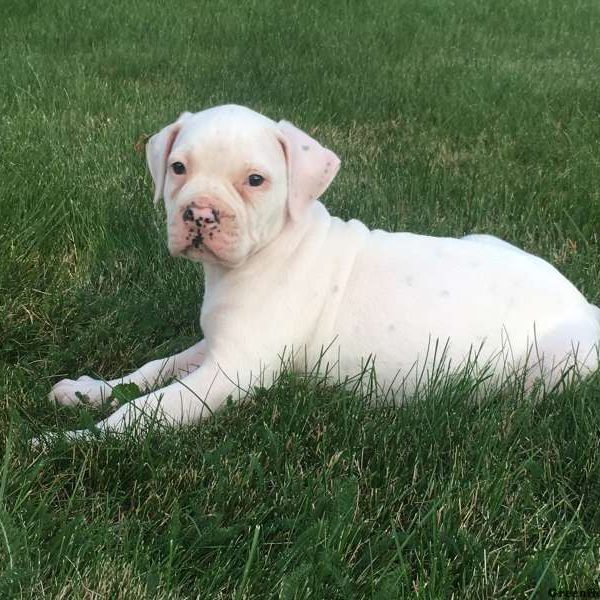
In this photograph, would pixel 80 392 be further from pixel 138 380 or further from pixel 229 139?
pixel 229 139

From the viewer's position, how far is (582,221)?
4879 mm

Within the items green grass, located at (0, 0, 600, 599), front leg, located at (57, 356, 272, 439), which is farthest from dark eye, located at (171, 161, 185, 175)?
→ green grass, located at (0, 0, 600, 599)

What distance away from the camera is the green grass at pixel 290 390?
214 cm

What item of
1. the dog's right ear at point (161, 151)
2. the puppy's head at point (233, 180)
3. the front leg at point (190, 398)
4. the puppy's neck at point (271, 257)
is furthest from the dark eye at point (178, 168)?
the front leg at point (190, 398)

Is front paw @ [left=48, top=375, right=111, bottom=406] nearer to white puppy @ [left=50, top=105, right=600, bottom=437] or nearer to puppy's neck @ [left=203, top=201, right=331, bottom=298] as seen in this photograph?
white puppy @ [left=50, top=105, right=600, bottom=437]

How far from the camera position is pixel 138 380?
3273mm

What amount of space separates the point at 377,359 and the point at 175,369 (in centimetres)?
93

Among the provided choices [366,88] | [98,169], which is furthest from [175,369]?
[366,88]

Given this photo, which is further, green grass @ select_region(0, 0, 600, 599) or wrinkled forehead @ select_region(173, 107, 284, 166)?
wrinkled forehead @ select_region(173, 107, 284, 166)

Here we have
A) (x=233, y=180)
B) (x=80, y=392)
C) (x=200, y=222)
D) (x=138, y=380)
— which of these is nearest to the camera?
(x=200, y=222)

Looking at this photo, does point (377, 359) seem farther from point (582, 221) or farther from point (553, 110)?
point (553, 110)

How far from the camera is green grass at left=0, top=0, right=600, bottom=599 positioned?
84.4 inches

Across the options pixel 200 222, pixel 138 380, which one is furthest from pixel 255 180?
pixel 138 380

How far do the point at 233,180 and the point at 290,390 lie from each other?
34.4 inches
